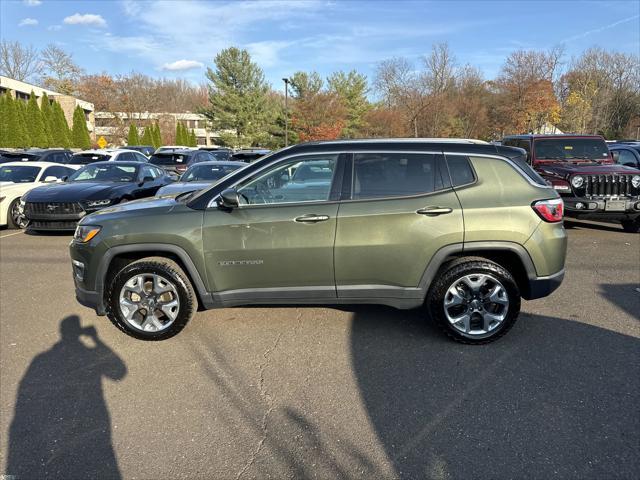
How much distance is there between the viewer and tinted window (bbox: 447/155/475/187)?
395cm

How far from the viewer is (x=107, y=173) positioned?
9766mm

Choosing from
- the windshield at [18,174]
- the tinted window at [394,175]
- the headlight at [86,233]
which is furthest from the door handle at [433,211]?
the windshield at [18,174]

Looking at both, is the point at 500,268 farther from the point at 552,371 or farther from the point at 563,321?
the point at 563,321

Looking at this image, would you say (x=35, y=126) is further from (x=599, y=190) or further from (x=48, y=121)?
(x=599, y=190)

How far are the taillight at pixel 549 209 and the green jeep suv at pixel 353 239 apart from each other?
0.01 metres

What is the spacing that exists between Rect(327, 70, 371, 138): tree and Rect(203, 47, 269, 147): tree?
8.61 metres

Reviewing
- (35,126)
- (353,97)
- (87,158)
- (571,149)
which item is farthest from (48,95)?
(571,149)

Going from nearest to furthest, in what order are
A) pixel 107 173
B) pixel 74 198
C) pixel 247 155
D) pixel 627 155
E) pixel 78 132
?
pixel 74 198 < pixel 107 173 < pixel 627 155 < pixel 247 155 < pixel 78 132

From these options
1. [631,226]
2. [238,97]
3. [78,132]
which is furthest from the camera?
[238,97]

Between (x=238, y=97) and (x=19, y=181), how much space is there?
42402mm

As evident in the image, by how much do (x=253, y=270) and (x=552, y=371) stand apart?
2.57 metres

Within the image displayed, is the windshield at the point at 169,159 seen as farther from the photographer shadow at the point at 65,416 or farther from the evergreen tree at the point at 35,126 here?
the evergreen tree at the point at 35,126

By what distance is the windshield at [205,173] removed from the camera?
32.3 feet

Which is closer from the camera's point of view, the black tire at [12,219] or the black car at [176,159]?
the black tire at [12,219]
